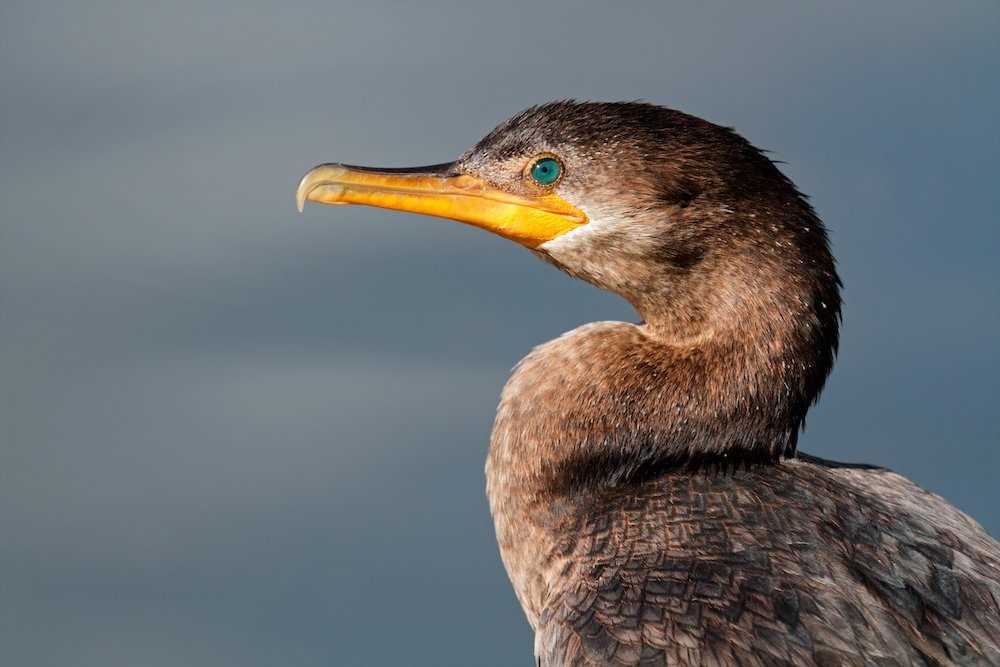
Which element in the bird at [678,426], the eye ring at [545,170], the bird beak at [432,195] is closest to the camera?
the bird at [678,426]

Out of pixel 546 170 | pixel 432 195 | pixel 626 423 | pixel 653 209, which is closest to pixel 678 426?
pixel 626 423

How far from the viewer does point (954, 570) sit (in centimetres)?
649

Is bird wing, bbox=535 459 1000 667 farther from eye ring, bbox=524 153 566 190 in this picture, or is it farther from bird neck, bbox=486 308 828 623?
eye ring, bbox=524 153 566 190

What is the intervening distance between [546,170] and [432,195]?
0.58 meters

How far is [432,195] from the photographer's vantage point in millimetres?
7391

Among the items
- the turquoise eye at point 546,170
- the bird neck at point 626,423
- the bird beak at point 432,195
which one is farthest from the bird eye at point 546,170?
the bird neck at point 626,423

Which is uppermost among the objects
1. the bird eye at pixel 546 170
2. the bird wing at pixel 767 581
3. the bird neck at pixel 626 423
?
the bird eye at pixel 546 170

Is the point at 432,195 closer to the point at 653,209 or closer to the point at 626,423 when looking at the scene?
the point at 653,209

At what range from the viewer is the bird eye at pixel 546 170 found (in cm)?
712

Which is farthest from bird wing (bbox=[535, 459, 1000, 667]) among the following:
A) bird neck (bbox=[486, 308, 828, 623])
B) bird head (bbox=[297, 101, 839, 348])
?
bird head (bbox=[297, 101, 839, 348])

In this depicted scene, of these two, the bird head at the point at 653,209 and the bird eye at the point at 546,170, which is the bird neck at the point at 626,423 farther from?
the bird eye at the point at 546,170

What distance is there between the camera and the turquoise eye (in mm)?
7125

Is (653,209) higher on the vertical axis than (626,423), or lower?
higher

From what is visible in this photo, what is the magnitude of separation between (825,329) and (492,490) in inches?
64.6
